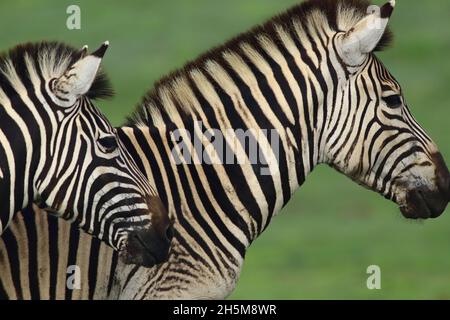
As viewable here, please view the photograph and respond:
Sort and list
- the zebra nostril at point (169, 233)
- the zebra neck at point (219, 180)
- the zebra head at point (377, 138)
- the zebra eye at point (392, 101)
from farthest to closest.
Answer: the zebra eye at point (392, 101)
the zebra head at point (377, 138)
the zebra neck at point (219, 180)
the zebra nostril at point (169, 233)

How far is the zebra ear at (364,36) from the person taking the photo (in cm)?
1080

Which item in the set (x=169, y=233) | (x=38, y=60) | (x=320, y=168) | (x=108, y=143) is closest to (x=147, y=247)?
(x=169, y=233)

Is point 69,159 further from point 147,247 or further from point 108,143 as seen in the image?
point 147,247

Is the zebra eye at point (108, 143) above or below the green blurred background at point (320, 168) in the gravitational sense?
below

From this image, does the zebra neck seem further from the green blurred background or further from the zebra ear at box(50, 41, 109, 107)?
the green blurred background

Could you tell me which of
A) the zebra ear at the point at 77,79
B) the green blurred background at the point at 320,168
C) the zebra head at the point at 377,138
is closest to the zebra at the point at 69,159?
the zebra ear at the point at 77,79

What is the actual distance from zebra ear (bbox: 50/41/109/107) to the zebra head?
91.2 inches

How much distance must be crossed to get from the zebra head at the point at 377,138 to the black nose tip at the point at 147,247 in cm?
193

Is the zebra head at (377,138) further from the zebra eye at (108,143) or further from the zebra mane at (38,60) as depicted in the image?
the zebra mane at (38,60)

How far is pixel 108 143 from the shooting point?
993 cm

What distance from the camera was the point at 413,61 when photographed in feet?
118

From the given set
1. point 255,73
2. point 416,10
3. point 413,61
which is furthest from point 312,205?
point 255,73

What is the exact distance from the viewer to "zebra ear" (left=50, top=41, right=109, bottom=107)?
9680 millimetres

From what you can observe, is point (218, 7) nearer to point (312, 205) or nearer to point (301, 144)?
point (312, 205)
